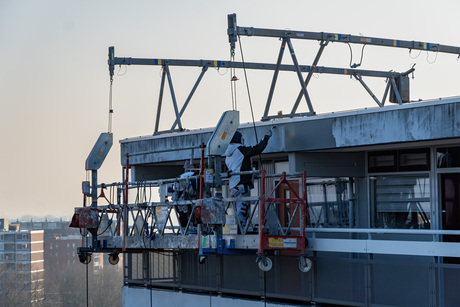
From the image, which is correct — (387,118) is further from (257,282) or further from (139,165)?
(139,165)

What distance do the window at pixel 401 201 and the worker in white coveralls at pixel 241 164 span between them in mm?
2649

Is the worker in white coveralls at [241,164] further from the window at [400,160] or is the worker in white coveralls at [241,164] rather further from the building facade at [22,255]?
the building facade at [22,255]

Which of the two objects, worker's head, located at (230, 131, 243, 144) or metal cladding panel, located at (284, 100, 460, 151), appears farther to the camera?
worker's head, located at (230, 131, 243, 144)

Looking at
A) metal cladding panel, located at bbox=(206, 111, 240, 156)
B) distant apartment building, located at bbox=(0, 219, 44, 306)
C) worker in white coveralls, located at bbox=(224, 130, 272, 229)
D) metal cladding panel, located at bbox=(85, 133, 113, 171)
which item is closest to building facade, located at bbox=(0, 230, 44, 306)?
distant apartment building, located at bbox=(0, 219, 44, 306)

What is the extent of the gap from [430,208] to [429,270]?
2.58m

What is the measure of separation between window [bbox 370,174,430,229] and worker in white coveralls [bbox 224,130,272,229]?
2649mm

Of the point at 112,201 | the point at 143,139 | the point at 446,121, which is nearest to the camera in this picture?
the point at 446,121

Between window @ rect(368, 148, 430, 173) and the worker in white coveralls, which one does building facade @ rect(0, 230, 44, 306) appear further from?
the worker in white coveralls

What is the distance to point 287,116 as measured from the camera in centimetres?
1808

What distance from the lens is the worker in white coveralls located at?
631 inches

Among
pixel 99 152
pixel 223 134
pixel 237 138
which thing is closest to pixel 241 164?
pixel 237 138

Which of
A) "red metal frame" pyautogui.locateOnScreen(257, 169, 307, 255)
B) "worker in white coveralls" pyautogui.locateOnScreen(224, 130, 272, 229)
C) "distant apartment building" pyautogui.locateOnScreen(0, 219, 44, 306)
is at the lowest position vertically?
"distant apartment building" pyautogui.locateOnScreen(0, 219, 44, 306)

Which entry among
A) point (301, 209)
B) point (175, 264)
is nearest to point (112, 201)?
point (175, 264)

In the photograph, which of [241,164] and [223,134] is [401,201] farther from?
[223,134]
